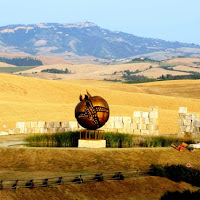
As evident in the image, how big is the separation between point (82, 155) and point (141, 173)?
3.64 m

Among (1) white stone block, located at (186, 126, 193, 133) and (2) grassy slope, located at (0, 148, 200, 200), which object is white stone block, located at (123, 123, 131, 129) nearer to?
(1) white stone block, located at (186, 126, 193, 133)

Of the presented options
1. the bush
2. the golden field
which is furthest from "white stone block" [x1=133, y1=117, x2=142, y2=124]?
the bush

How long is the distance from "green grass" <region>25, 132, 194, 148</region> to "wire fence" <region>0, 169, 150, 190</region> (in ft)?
28.2

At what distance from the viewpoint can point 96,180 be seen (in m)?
24.9

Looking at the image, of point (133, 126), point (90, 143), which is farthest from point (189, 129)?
point (90, 143)

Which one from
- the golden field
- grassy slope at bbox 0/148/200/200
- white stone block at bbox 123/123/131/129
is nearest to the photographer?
grassy slope at bbox 0/148/200/200

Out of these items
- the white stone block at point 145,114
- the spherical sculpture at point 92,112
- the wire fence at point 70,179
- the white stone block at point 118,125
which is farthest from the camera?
the white stone block at point 118,125

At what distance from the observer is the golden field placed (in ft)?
174

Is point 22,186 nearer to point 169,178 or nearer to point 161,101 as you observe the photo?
point 169,178

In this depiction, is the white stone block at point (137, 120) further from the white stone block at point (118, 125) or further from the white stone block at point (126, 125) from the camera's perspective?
the white stone block at point (118, 125)

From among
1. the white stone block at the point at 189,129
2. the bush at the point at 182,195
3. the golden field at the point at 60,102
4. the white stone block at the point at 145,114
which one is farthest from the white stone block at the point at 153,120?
the bush at the point at 182,195

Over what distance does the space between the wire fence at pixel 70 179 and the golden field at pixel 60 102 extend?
2207 centimetres

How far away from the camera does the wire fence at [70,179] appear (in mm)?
22781

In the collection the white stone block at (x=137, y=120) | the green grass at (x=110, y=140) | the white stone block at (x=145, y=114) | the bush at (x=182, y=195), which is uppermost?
the white stone block at (x=145, y=114)
